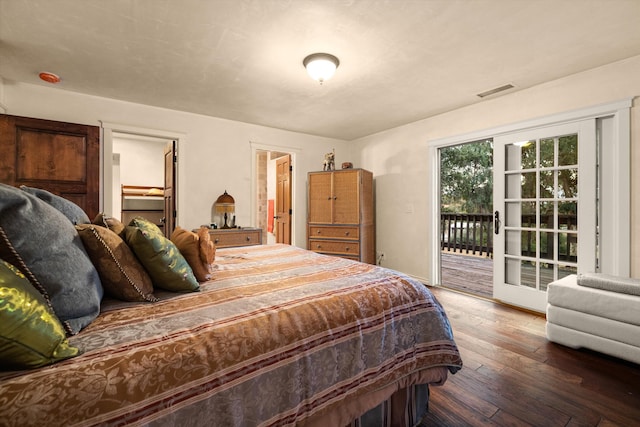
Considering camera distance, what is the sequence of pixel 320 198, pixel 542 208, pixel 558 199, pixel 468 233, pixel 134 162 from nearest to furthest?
pixel 558 199 < pixel 542 208 < pixel 320 198 < pixel 134 162 < pixel 468 233

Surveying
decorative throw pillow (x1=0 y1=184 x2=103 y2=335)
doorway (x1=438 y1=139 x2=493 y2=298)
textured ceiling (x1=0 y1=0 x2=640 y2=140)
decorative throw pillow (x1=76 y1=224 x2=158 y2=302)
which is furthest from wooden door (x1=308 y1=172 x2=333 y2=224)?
decorative throw pillow (x1=0 y1=184 x2=103 y2=335)

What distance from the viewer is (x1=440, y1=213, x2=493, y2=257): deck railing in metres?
6.05

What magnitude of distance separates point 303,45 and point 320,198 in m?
2.65

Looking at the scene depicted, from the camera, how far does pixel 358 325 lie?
1184mm

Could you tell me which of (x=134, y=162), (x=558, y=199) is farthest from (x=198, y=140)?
(x=558, y=199)

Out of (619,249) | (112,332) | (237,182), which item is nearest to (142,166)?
(237,182)

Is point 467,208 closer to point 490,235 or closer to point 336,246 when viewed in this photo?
point 490,235

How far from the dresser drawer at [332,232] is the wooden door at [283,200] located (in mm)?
491

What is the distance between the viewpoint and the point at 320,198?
463 centimetres

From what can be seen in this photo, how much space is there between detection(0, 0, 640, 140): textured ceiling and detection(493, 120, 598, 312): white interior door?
66 centimetres

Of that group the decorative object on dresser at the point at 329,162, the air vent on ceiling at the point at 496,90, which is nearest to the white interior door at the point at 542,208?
the air vent on ceiling at the point at 496,90

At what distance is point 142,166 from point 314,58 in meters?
4.64

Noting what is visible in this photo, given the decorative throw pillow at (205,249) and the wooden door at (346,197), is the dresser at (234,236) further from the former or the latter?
the decorative throw pillow at (205,249)

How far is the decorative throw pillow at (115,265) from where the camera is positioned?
1.09 meters
